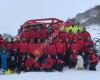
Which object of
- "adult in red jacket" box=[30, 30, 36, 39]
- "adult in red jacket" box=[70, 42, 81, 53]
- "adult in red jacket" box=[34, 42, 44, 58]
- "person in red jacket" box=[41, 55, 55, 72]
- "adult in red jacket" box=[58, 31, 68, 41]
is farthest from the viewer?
"adult in red jacket" box=[30, 30, 36, 39]

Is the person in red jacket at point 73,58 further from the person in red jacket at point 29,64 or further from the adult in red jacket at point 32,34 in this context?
the adult in red jacket at point 32,34

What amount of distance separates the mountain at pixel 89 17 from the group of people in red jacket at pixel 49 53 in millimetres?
Result: 13460

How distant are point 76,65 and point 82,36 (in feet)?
5.22

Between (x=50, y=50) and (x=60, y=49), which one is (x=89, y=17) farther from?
(x=50, y=50)

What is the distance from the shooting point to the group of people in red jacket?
21766mm

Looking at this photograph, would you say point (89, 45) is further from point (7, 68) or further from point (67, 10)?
point (67, 10)

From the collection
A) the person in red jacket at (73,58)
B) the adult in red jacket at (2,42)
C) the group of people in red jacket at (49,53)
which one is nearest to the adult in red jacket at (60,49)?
the group of people in red jacket at (49,53)

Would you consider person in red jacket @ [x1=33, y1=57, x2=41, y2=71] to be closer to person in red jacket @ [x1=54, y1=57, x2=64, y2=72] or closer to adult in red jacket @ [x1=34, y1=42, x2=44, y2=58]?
adult in red jacket @ [x1=34, y1=42, x2=44, y2=58]

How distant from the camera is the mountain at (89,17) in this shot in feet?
121

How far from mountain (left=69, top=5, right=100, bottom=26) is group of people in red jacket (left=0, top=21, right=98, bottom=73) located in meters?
13.5

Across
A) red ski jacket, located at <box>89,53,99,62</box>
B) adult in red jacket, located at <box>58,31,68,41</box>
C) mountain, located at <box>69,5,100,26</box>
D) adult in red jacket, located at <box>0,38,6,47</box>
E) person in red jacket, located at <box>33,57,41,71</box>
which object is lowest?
person in red jacket, located at <box>33,57,41,71</box>

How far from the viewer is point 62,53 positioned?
22.1m

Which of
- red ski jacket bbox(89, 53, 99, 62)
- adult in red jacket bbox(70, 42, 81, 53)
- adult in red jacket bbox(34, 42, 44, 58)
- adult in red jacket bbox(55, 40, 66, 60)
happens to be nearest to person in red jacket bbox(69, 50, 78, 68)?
adult in red jacket bbox(70, 42, 81, 53)

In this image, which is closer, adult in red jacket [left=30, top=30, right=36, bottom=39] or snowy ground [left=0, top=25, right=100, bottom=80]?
snowy ground [left=0, top=25, right=100, bottom=80]
